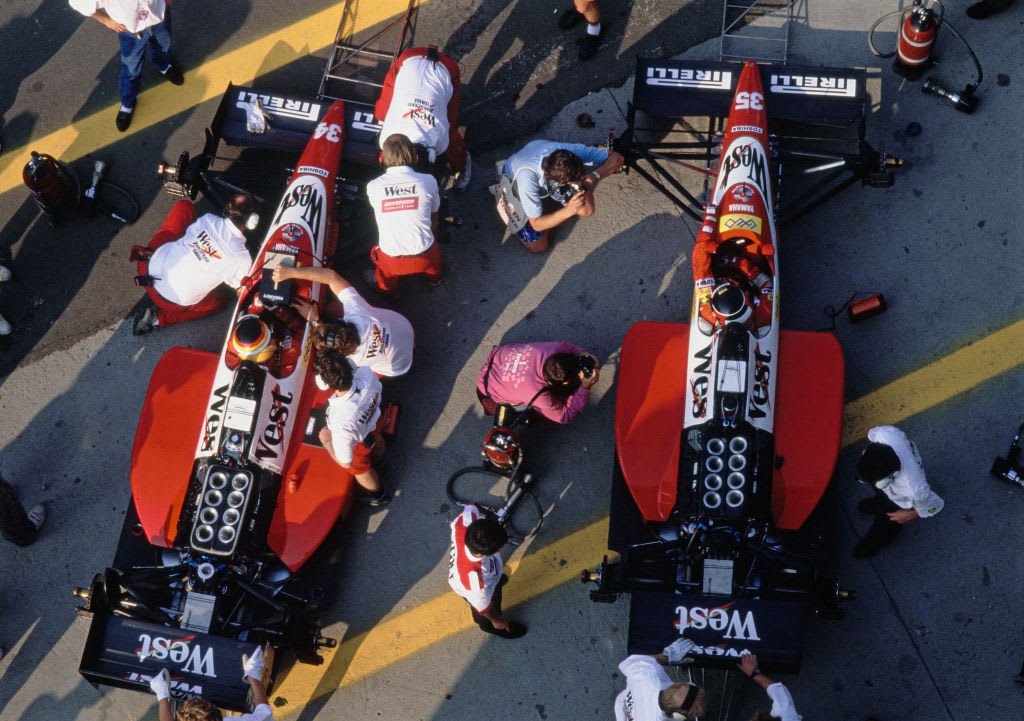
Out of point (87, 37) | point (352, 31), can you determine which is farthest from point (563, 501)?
point (87, 37)

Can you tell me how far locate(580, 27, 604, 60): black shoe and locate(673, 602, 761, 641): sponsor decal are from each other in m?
4.90

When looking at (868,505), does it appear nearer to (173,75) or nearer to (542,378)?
(542,378)

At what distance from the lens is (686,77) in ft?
26.9

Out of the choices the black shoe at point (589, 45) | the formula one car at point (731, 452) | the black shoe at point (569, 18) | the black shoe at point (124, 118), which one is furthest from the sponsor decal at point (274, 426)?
the black shoe at point (569, 18)

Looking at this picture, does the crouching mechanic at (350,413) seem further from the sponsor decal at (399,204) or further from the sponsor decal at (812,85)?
the sponsor decal at (812,85)

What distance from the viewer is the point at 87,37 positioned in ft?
31.0

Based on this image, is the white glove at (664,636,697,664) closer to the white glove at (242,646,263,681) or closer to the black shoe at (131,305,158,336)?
the white glove at (242,646,263,681)

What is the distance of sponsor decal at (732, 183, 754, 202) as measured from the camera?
7.65 metres

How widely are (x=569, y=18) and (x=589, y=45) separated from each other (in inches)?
12.8

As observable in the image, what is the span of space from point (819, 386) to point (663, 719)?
8.83ft

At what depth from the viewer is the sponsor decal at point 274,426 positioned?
748 centimetres

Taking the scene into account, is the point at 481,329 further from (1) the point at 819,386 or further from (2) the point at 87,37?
(2) the point at 87,37

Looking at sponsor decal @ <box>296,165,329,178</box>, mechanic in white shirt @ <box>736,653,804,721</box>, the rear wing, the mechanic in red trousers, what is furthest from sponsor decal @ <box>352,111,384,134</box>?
mechanic in white shirt @ <box>736,653,804,721</box>

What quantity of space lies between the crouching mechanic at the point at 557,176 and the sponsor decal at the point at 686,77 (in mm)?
726
